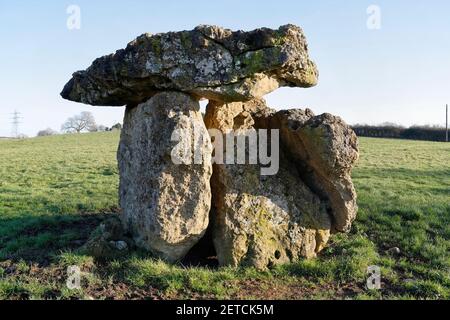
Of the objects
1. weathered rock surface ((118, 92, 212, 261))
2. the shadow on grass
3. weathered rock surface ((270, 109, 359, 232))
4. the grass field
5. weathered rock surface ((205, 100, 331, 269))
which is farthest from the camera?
the shadow on grass

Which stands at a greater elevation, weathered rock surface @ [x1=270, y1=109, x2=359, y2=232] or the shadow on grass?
weathered rock surface @ [x1=270, y1=109, x2=359, y2=232]

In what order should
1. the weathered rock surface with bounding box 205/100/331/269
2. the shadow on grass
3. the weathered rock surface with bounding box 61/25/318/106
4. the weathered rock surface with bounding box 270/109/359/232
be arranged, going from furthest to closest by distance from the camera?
the shadow on grass
the weathered rock surface with bounding box 270/109/359/232
the weathered rock surface with bounding box 205/100/331/269
the weathered rock surface with bounding box 61/25/318/106

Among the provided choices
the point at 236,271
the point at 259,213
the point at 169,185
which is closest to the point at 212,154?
the point at 169,185

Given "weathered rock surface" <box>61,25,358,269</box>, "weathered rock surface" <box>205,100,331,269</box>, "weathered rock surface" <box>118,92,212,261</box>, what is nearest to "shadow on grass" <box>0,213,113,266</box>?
"weathered rock surface" <box>61,25,358,269</box>

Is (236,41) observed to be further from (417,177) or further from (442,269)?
(417,177)

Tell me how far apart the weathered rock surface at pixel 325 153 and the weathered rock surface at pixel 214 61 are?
3.96 ft

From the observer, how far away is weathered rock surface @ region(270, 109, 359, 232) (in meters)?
9.43

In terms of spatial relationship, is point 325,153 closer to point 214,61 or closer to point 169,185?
point 214,61

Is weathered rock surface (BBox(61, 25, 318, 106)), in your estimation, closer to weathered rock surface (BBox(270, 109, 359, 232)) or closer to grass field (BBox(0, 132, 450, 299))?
weathered rock surface (BBox(270, 109, 359, 232))

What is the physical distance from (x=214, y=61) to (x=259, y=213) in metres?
3.19

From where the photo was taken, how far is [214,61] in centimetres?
877

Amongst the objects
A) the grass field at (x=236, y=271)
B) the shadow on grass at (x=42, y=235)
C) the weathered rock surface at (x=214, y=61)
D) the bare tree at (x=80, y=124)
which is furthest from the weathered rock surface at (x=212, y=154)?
the bare tree at (x=80, y=124)

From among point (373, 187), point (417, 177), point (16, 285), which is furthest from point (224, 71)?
point (417, 177)

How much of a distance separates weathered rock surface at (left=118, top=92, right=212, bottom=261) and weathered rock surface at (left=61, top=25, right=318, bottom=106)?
1.37ft
